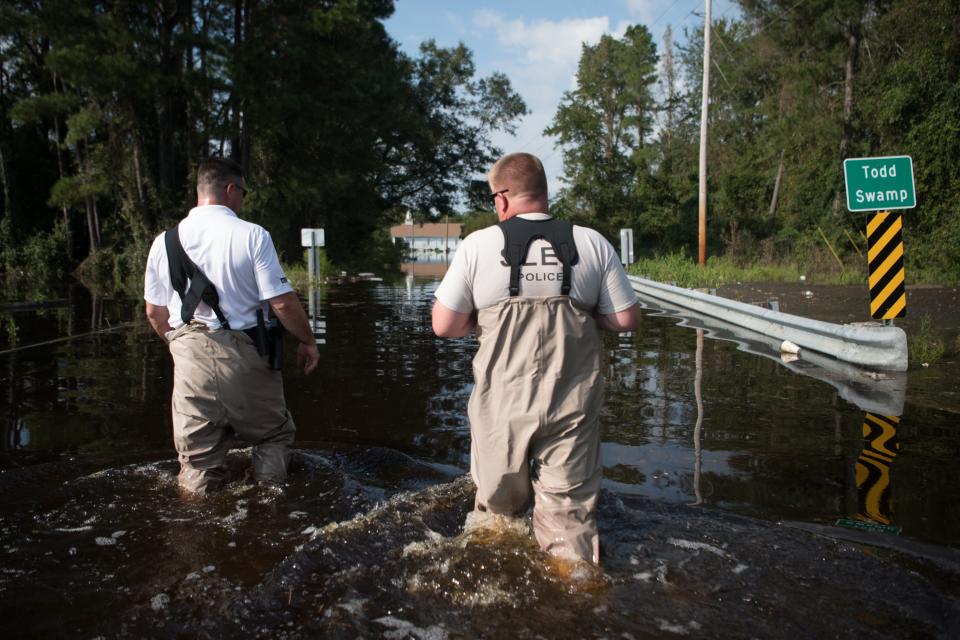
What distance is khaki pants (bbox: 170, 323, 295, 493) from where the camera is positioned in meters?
4.50

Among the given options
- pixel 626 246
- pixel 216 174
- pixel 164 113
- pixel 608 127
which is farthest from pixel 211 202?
pixel 608 127

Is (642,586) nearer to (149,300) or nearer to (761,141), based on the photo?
(149,300)

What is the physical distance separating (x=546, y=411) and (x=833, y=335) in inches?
286

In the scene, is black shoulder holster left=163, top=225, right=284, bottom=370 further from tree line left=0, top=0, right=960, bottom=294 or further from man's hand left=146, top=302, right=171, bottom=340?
tree line left=0, top=0, right=960, bottom=294

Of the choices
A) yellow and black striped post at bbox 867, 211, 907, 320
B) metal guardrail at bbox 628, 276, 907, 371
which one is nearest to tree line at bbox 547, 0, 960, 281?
metal guardrail at bbox 628, 276, 907, 371

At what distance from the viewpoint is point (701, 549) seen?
12.7 ft

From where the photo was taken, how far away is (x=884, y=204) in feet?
29.1

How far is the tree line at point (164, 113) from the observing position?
2667cm

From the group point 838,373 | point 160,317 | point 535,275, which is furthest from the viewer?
point 838,373

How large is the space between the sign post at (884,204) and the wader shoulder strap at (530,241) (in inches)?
254

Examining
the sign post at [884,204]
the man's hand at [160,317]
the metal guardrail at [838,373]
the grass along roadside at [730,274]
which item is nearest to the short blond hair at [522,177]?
the man's hand at [160,317]

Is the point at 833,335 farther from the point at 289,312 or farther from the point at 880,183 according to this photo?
the point at 289,312

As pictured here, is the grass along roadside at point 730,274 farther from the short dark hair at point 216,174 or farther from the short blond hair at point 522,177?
the short blond hair at point 522,177

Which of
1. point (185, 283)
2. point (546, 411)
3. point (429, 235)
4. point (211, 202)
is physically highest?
point (429, 235)
